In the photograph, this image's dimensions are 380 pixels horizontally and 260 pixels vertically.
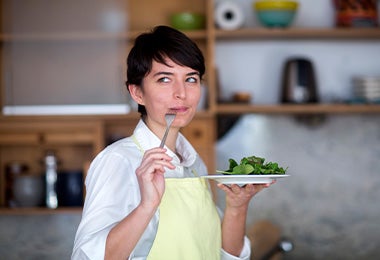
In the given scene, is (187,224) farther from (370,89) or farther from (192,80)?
(370,89)

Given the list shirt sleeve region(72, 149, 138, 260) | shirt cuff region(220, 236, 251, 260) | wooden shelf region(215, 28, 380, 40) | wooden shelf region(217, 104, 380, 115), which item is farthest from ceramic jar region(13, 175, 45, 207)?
shirt sleeve region(72, 149, 138, 260)

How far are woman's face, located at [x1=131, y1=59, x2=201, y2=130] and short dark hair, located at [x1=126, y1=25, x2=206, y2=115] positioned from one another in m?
0.01

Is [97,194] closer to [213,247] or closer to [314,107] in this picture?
[213,247]

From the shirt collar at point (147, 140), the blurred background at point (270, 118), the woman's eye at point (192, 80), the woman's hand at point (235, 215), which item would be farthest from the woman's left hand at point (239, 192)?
the blurred background at point (270, 118)

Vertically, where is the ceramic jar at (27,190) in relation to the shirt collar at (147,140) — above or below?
below

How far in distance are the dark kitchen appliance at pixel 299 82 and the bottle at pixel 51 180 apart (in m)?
1.19

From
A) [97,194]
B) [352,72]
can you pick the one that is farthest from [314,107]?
[97,194]

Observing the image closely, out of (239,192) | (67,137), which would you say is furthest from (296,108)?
(239,192)

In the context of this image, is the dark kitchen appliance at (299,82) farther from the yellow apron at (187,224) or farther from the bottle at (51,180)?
the yellow apron at (187,224)

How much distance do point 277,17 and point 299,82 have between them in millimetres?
339

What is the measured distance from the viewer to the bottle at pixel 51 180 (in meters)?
3.71

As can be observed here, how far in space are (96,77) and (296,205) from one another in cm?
122

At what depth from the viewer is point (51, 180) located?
3.74 m

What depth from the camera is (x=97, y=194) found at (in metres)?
1.51
